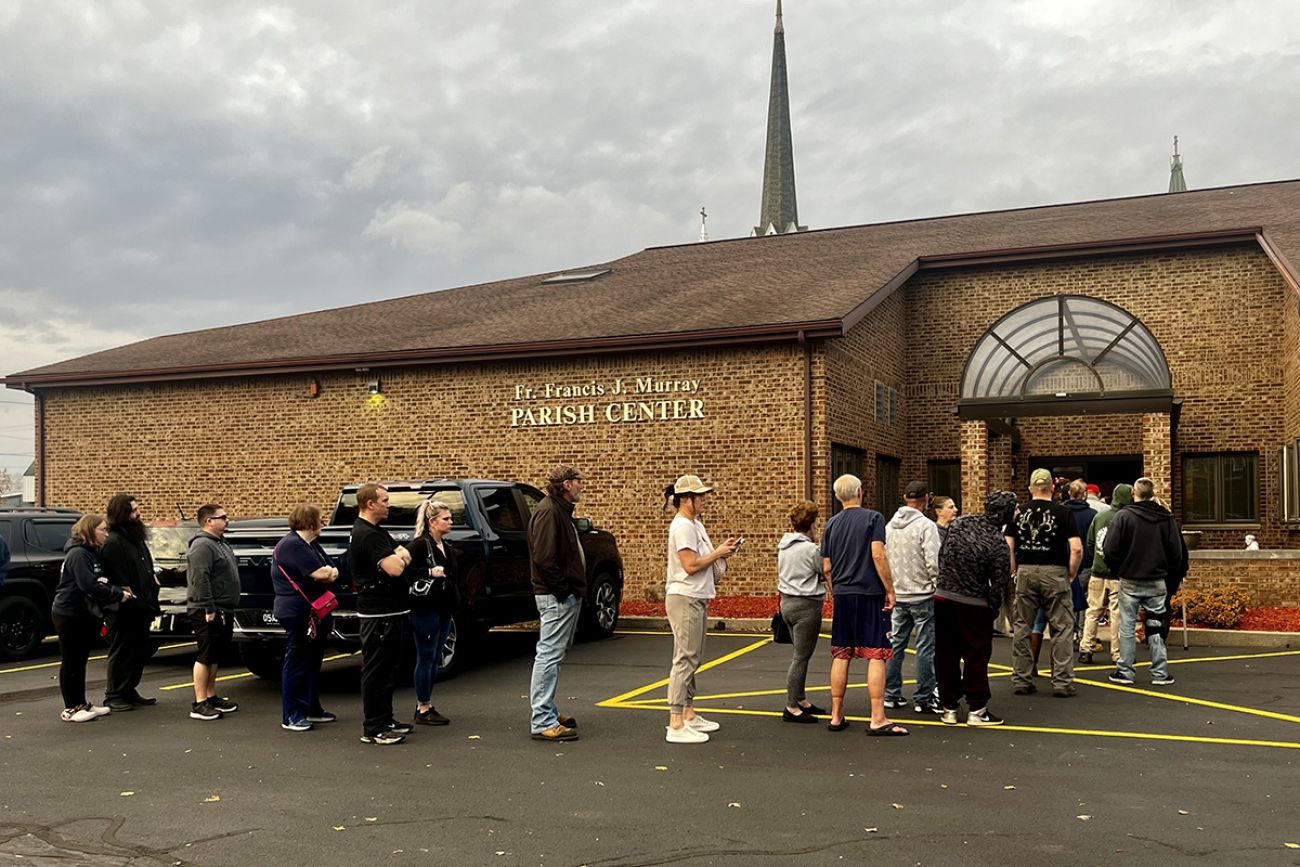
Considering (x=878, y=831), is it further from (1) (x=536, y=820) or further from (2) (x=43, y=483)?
(2) (x=43, y=483)

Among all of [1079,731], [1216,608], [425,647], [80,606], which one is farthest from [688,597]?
[1216,608]

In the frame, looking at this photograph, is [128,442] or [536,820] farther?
[128,442]

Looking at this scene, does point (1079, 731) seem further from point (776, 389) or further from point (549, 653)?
point (776, 389)

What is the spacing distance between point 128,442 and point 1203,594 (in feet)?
56.7

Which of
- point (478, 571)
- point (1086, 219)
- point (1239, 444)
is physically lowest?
point (478, 571)

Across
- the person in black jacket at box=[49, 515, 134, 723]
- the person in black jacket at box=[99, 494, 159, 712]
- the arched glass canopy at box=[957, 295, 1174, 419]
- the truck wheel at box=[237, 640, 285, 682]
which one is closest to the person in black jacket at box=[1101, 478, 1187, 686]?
the truck wheel at box=[237, 640, 285, 682]

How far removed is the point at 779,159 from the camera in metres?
63.7

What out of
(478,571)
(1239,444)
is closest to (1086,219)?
(1239,444)

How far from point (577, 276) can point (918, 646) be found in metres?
17.5

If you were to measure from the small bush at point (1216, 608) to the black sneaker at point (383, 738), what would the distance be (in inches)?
355

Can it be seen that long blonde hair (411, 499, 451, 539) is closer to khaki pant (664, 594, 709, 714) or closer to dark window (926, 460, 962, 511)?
khaki pant (664, 594, 709, 714)

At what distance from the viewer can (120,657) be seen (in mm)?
9148

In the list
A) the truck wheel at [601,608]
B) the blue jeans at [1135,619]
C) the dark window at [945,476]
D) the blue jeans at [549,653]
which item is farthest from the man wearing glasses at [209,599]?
the dark window at [945,476]

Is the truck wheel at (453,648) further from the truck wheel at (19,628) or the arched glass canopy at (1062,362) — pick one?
the arched glass canopy at (1062,362)
